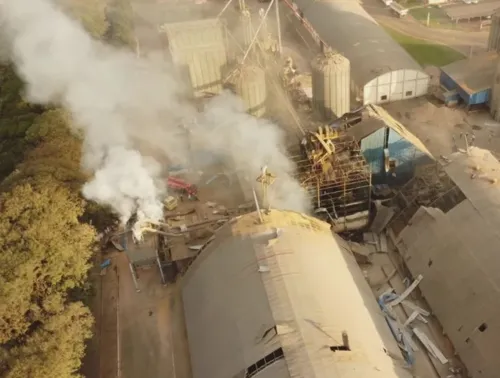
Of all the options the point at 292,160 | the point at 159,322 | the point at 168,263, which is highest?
the point at 292,160

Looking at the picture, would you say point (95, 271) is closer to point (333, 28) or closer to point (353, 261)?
point (353, 261)

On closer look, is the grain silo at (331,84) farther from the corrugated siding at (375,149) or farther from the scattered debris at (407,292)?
the scattered debris at (407,292)

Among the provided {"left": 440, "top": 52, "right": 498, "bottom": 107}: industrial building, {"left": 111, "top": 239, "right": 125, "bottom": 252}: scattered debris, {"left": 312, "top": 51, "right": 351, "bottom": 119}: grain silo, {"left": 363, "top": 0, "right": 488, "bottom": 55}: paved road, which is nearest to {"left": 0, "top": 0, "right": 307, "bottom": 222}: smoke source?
{"left": 111, "top": 239, "right": 125, "bottom": 252}: scattered debris

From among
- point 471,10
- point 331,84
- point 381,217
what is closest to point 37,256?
point 381,217

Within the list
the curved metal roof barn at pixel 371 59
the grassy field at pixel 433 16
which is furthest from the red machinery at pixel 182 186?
the grassy field at pixel 433 16

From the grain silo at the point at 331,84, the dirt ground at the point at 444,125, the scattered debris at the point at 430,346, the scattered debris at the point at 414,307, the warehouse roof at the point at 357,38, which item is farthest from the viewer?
the warehouse roof at the point at 357,38

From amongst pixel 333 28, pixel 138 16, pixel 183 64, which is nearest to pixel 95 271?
pixel 183 64
